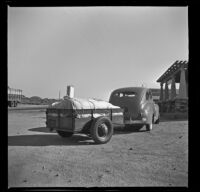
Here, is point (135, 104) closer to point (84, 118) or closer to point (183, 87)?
point (84, 118)

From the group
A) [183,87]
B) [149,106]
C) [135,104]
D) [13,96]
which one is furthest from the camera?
[13,96]

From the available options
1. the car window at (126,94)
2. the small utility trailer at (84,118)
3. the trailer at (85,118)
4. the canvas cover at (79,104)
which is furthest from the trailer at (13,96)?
the canvas cover at (79,104)

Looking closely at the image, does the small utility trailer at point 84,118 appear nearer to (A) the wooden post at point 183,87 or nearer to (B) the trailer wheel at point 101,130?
(B) the trailer wheel at point 101,130

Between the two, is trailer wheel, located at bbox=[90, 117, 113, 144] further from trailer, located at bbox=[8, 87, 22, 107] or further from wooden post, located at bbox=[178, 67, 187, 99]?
trailer, located at bbox=[8, 87, 22, 107]

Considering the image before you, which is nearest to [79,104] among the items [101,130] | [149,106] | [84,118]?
[84,118]

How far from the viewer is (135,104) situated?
8.85m

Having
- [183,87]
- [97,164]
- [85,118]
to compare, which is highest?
[183,87]

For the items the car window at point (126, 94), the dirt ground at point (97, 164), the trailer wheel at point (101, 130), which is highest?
the car window at point (126, 94)

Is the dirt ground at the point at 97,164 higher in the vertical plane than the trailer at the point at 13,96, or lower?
lower

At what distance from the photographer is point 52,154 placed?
5.34m

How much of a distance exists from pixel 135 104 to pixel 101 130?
2.62 m

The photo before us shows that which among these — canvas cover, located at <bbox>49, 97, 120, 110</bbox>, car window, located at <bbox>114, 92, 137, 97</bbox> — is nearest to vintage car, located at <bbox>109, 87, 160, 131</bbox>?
car window, located at <bbox>114, 92, 137, 97</bbox>

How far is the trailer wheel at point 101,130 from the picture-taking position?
647 centimetres
